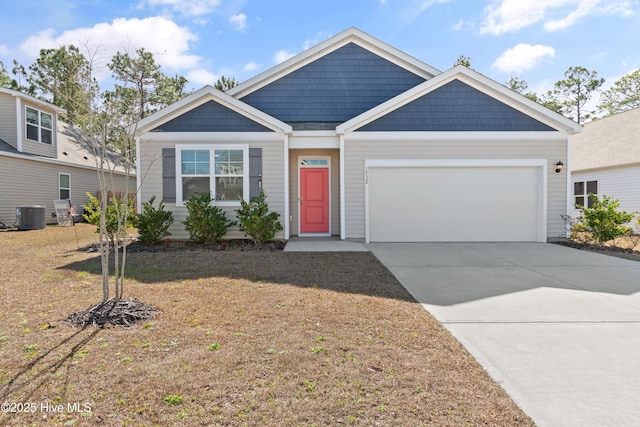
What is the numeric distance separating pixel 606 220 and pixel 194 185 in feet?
35.3

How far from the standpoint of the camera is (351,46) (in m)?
11.4

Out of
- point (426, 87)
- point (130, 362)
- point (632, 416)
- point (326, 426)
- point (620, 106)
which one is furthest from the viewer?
point (620, 106)

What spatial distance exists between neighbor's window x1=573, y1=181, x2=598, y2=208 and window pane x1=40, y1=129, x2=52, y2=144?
23.7 metres

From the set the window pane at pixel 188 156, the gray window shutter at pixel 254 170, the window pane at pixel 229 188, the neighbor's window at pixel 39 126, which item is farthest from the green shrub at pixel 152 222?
the neighbor's window at pixel 39 126

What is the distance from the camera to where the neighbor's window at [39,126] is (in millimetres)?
14859

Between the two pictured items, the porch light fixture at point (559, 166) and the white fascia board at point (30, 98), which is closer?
the porch light fixture at point (559, 166)

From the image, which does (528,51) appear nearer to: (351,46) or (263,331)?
(351,46)

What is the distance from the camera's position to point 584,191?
1512cm

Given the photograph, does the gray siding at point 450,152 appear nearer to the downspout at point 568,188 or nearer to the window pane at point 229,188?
the downspout at point 568,188

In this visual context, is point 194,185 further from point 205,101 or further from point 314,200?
point 314,200

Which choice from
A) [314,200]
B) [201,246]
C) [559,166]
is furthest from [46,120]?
[559,166]

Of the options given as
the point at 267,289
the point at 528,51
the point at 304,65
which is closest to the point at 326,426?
the point at 267,289

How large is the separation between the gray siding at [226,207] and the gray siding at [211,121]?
16.2 inches

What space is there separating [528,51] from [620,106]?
1804 cm
